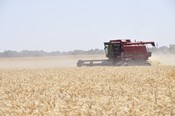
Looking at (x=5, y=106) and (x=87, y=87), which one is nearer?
(x=5, y=106)

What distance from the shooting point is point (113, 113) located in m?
7.62

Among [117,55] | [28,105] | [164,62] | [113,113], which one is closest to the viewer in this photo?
[113,113]

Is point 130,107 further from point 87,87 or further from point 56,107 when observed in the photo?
point 87,87

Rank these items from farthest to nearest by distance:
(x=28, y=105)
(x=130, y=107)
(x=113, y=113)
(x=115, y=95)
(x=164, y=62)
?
(x=164, y=62) < (x=115, y=95) < (x=28, y=105) < (x=130, y=107) < (x=113, y=113)

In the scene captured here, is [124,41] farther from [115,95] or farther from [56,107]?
[56,107]

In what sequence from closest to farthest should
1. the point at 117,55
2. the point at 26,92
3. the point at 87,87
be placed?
the point at 26,92 → the point at 87,87 → the point at 117,55

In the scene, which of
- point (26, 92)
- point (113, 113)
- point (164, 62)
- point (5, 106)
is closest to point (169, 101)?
point (113, 113)

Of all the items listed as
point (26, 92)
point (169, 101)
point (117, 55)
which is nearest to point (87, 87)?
point (26, 92)

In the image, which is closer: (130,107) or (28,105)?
(130,107)

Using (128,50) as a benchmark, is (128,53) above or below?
below

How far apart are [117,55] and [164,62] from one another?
9.10m

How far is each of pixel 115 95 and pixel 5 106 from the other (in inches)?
138

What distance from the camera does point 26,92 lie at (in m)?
12.3

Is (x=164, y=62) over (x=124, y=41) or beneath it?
beneath
